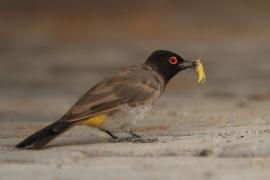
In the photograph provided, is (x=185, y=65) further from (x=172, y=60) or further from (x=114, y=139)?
(x=114, y=139)

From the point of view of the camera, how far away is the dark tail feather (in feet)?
31.7

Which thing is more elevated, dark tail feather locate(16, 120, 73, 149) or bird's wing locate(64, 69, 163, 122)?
bird's wing locate(64, 69, 163, 122)

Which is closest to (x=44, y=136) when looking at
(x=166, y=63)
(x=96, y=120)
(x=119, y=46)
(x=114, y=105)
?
(x=96, y=120)

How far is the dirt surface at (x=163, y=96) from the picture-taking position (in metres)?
8.54

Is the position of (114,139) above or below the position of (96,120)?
below

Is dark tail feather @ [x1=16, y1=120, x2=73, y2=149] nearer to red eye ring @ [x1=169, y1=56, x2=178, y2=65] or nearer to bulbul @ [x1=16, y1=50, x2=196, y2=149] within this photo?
bulbul @ [x1=16, y1=50, x2=196, y2=149]

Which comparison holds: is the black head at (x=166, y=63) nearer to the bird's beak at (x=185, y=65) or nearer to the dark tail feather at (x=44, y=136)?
the bird's beak at (x=185, y=65)

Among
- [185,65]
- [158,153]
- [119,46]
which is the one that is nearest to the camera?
[158,153]

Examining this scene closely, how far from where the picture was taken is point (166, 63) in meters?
11.4

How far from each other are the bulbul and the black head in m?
0.04

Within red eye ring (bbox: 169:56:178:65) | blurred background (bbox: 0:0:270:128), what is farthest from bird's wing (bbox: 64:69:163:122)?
blurred background (bbox: 0:0:270:128)

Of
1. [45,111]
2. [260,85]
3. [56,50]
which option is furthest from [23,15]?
[45,111]

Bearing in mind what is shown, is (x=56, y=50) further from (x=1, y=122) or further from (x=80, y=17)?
(x=1, y=122)

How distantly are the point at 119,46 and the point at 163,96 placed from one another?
1153 cm
